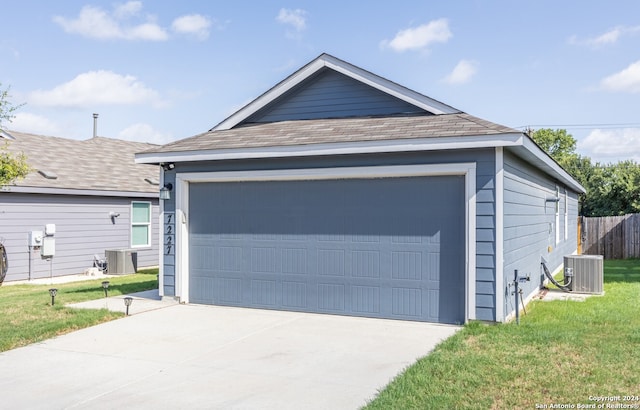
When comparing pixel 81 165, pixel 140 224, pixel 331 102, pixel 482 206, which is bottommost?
pixel 140 224

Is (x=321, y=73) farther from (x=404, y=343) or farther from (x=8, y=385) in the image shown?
(x=8, y=385)

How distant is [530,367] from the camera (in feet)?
18.3

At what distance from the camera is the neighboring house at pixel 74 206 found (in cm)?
1415

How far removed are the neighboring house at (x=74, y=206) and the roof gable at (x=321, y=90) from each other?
21.8 ft

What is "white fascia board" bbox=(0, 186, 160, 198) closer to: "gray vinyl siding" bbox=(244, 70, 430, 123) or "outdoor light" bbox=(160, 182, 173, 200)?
"outdoor light" bbox=(160, 182, 173, 200)

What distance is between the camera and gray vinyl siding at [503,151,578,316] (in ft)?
26.6

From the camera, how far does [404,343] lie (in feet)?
22.5

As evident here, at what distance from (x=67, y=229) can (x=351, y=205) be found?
33.6ft

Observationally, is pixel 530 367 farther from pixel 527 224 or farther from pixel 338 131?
pixel 338 131

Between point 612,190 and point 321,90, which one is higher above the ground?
point 321,90

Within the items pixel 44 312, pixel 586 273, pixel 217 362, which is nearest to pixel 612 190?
pixel 586 273

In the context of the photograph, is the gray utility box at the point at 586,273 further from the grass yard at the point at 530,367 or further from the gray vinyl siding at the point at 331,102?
the gray vinyl siding at the point at 331,102

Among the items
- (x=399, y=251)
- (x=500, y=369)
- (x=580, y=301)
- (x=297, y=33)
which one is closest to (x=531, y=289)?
(x=580, y=301)

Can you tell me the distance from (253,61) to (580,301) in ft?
32.9
